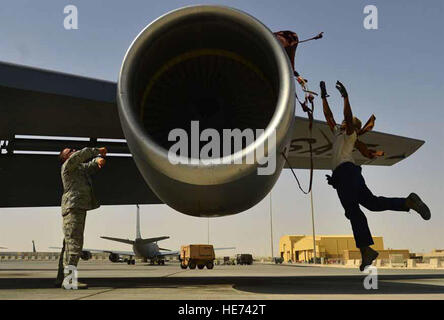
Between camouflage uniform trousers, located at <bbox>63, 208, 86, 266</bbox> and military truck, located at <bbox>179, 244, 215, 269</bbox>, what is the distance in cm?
2458

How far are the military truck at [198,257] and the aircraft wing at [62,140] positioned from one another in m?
Answer: 22.5

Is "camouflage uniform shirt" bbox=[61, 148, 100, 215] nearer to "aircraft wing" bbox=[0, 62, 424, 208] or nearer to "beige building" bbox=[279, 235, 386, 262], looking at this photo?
"aircraft wing" bbox=[0, 62, 424, 208]

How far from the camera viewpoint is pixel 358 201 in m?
4.32

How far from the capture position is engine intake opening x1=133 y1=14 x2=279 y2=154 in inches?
172

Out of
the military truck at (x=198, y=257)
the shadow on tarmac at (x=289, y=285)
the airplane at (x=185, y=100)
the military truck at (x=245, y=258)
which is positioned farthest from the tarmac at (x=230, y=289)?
the military truck at (x=245, y=258)

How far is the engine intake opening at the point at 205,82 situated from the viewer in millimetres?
4375

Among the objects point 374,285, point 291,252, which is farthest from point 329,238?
point 374,285

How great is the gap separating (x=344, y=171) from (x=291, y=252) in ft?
205

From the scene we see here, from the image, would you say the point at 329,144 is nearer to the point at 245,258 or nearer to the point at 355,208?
the point at 355,208

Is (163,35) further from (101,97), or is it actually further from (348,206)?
(348,206)

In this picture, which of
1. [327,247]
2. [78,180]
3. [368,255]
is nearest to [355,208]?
[368,255]

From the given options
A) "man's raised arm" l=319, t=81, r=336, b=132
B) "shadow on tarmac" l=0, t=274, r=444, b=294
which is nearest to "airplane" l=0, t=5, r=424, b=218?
"man's raised arm" l=319, t=81, r=336, b=132

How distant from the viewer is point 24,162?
6.89m

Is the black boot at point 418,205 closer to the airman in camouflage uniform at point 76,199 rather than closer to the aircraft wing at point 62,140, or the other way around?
the aircraft wing at point 62,140
